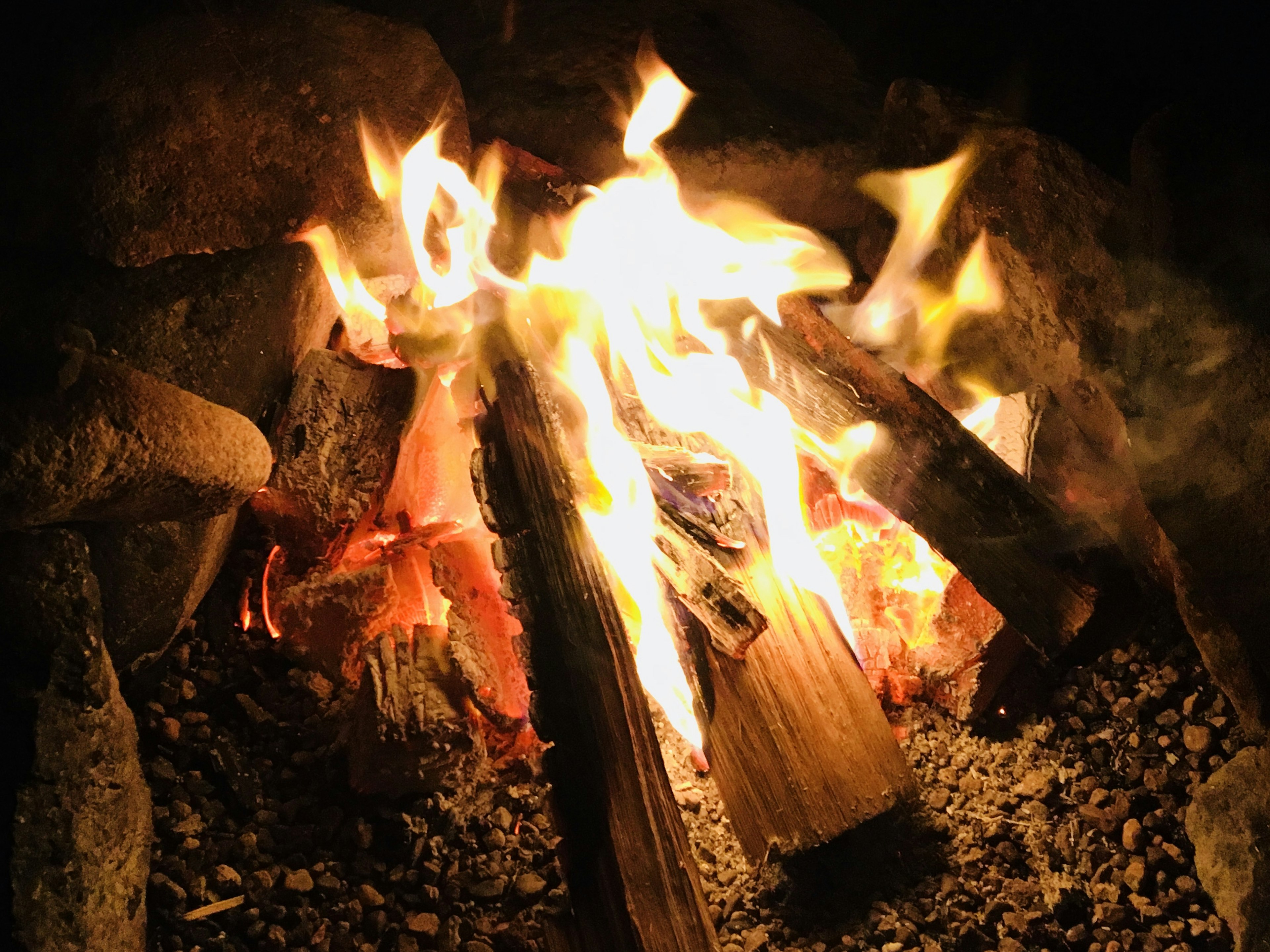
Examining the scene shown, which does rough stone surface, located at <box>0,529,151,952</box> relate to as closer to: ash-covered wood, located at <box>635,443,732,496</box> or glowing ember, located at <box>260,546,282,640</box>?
glowing ember, located at <box>260,546,282,640</box>

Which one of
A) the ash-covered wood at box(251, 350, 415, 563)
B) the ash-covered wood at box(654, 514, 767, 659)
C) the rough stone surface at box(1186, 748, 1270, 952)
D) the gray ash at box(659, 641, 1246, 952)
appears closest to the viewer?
the rough stone surface at box(1186, 748, 1270, 952)

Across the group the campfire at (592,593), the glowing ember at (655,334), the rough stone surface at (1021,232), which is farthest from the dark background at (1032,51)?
the glowing ember at (655,334)

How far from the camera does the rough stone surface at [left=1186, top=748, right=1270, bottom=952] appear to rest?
5.44 ft

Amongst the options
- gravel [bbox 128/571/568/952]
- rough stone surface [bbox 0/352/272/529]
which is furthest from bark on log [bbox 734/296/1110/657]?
rough stone surface [bbox 0/352/272/529]

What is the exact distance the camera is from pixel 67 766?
5.57ft

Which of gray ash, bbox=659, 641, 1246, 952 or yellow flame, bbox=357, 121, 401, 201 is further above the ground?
yellow flame, bbox=357, 121, 401, 201

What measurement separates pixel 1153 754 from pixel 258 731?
233cm

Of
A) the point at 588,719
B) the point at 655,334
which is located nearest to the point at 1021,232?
the point at 655,334

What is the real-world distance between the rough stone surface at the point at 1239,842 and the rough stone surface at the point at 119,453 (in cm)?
235

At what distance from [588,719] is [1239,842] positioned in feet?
4.72

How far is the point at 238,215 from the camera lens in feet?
8.34

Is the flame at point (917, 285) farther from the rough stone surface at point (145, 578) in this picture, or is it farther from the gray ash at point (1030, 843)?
the rough stone surface at point (145, 578)

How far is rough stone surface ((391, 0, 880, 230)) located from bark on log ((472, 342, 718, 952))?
4.51 ft

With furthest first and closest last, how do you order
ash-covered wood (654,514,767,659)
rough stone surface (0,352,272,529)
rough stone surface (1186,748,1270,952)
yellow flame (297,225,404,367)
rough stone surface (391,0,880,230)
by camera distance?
1. rough stone surface (391,0,880,230)
2. yellow flame (297,225,404,367)
3. ash-covered wood (654,514,767,659)
4. rough stone surface (1186,748,1270,952)
5. rough stone surface (0,352,272,529)
